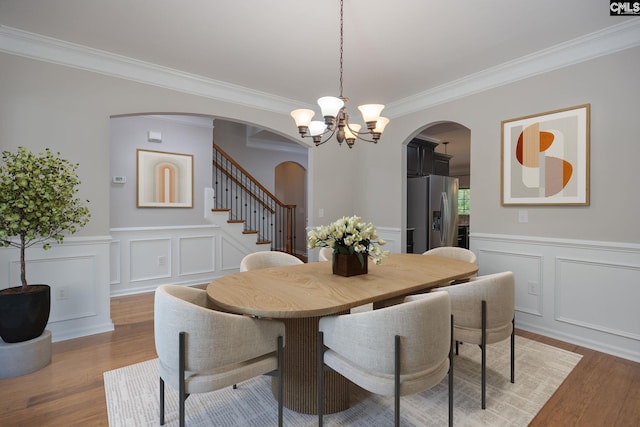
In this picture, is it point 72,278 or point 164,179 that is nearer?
point 72,278

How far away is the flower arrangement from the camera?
78.0 inches

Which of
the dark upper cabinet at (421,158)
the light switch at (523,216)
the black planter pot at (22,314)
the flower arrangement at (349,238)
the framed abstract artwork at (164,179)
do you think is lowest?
the black planter pot at (22,314)

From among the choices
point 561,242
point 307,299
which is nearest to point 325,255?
point 307,299

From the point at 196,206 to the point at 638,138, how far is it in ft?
16.3

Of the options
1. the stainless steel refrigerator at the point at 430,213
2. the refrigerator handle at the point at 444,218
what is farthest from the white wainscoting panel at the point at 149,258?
the refrigerator handle at the point at 444,218

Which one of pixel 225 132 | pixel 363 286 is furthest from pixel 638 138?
pixel 225 132

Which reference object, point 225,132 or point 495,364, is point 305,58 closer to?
point 495,364

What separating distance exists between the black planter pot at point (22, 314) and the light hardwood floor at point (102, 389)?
29cm

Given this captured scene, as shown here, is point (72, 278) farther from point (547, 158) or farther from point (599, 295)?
point (599, 295)

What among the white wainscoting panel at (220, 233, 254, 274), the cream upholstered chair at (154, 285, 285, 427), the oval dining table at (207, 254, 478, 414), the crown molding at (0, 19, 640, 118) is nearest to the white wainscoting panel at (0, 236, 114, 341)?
the crown molding at (0, 19, 640, 118)

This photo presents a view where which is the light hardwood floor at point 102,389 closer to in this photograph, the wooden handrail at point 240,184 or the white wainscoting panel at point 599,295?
the white wainscoting panel at point 599,295

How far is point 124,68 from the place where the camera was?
2.97 metres

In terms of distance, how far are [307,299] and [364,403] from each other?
0.88 m

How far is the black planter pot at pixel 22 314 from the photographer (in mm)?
2133
